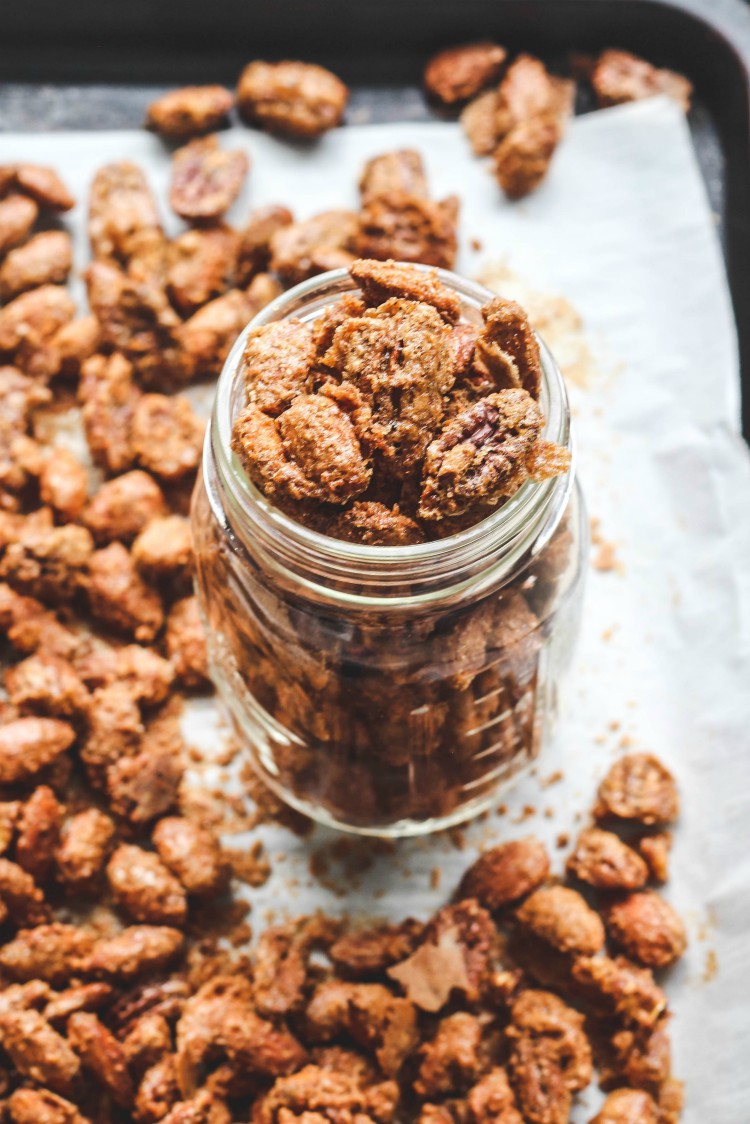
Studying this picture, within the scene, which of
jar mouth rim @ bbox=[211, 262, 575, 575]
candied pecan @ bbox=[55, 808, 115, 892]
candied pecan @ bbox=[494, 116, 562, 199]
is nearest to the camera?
jar mouth rim @ bbox=[211, 262, 575, 575]

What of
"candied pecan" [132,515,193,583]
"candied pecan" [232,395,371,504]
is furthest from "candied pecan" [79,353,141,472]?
"candied pecan" [232,395,371,504]

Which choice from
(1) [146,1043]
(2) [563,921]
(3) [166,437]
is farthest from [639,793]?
(3) [166,437]

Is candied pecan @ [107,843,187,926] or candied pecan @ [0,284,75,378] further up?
candied pecan @ [0,284,75,378]

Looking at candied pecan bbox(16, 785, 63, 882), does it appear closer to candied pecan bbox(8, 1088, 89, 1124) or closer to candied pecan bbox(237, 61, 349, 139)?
candied pecan bbox(8, 1088, 89, 1124)

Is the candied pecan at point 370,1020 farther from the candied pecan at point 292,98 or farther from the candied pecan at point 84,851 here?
the candied pecan at point 292,98

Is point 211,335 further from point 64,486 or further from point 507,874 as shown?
point 507,874

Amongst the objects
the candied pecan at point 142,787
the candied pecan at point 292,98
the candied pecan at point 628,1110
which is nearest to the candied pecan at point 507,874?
the candied pecan at point 628,1110

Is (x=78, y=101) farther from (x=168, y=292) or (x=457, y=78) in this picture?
(x=457, y=78)
